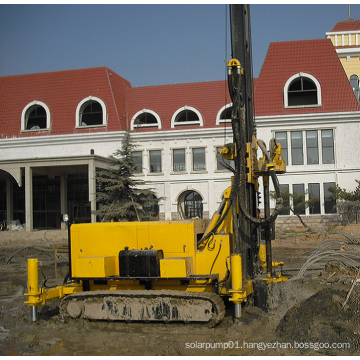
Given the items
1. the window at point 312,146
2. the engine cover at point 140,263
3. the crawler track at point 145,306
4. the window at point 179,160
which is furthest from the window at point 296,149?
the crawler track at point 145,306

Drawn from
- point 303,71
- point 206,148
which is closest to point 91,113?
point 206,148

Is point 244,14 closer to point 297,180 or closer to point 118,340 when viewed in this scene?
point 118,340

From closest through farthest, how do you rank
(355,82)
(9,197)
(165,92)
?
(9,197), (165,92), (355,82)

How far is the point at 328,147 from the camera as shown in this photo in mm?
30234

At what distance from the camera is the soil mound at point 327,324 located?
647 cm

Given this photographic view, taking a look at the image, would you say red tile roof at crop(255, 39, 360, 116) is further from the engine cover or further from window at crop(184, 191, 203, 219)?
the engine cover

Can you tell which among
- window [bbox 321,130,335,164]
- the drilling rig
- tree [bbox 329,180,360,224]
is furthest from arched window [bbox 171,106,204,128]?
the drilling rig

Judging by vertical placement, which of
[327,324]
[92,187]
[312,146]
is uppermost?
[312,146]

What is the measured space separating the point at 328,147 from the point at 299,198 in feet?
13.9

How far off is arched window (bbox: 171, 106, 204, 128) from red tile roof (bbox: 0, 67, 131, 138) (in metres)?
3.94

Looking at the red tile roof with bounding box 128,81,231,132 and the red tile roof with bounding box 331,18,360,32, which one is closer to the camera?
the red tile roof with bounding box 128,81,231,132

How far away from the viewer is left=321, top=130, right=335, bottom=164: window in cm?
3016

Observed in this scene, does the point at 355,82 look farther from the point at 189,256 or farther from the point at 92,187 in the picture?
the point at 189,256

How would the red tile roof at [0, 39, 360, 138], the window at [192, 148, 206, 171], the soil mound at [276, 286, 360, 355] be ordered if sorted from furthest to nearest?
the window at [192, 148, 206, 171]
the red tile roof at [0, 39, 360, 138]
the soil mound at [276, 286, 360, 355]
